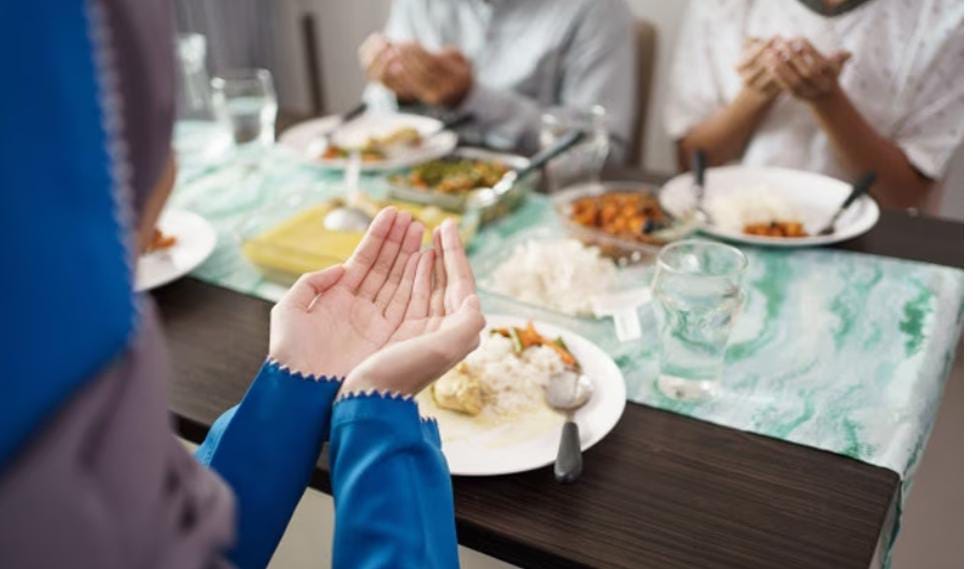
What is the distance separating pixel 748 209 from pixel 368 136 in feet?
2.81

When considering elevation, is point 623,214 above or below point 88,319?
below

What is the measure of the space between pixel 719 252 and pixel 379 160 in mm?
847

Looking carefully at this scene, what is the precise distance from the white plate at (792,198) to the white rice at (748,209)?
0.02 m

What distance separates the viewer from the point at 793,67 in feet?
5.28

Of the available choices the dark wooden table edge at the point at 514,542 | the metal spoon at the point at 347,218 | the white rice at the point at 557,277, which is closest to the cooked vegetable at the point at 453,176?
the metal spoon at the point at 347,218

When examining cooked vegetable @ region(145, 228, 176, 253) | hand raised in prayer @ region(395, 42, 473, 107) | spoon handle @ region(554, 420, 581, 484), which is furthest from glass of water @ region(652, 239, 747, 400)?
hand raised in prayer @ region(395, 42, 473, 107)

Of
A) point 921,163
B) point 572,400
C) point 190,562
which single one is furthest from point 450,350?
point 921,163

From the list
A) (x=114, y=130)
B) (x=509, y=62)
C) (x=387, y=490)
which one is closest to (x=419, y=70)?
(x=509, y=62)

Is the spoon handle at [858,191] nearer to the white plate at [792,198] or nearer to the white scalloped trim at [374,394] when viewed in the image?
the white plate at [792,198]

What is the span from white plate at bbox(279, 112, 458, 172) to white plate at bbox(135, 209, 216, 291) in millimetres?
350

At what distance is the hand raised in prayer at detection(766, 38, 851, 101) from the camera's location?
5.22ft

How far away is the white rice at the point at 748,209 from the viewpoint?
1.39 metres

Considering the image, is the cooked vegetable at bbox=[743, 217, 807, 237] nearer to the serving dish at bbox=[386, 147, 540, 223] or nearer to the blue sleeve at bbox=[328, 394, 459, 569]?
the serving dish at bbox=[386, 147, 540, 223]

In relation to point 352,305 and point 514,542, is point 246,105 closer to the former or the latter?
point 352,305
